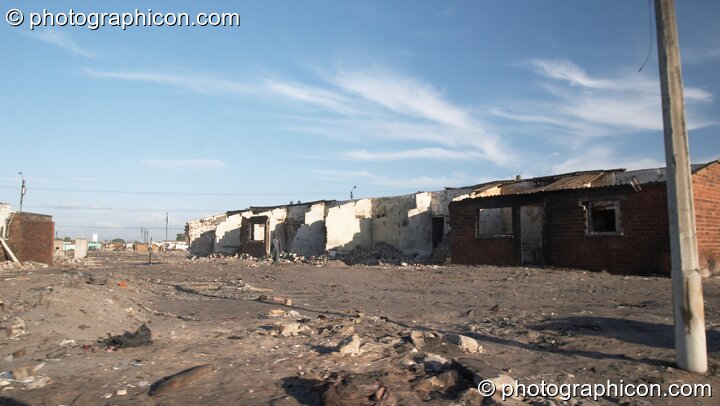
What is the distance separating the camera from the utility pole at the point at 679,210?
480 cm

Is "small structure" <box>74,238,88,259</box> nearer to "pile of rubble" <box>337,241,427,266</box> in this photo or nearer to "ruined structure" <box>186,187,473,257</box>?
"ruined structure" <box>186,187,473,257</box>

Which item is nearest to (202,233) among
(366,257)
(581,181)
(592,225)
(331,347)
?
(366,257)

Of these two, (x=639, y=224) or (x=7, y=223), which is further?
(x=7, y=223)

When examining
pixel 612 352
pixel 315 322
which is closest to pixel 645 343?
pixel 612 352

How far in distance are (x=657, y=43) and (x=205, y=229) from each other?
126ft

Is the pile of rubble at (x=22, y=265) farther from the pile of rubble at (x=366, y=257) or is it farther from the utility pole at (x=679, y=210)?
the utility pole at (x=679, y=210)

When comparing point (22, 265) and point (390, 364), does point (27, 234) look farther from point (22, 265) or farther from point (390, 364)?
point (390, 364)

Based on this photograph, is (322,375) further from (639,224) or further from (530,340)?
(639,224)

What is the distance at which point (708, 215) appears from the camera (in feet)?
49.3

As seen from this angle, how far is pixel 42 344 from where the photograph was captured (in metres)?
6.14

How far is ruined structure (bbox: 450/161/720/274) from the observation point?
14.8 meters

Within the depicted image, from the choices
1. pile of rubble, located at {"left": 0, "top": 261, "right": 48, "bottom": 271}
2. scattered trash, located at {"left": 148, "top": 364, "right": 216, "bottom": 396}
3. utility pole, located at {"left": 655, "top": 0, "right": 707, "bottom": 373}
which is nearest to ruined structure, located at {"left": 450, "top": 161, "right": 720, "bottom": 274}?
utility pole, located at {"left": 655, "top": 0, "right": 707, "bottom": 373}

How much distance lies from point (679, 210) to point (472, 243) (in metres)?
15.3

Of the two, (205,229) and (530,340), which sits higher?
(205,229)
